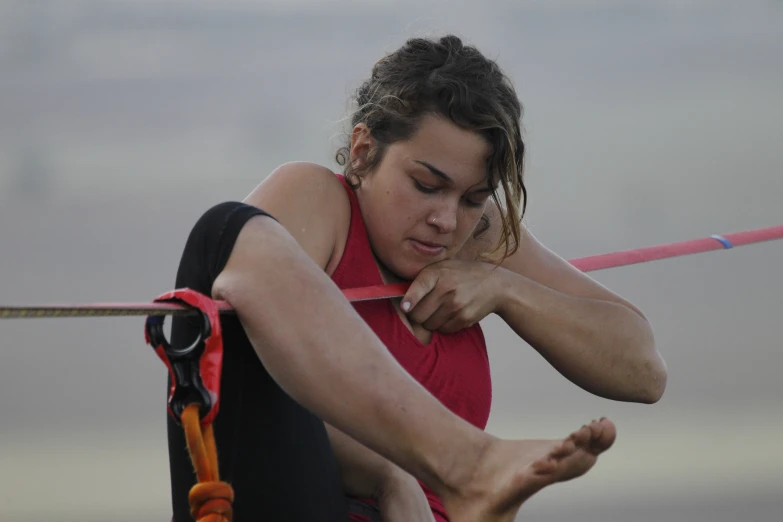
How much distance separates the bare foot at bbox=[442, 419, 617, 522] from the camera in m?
0.68

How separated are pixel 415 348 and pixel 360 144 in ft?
0.55

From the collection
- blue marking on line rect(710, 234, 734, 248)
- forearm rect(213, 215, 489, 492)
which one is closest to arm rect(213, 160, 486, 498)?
forearm rect(213, 215, 489, 492)

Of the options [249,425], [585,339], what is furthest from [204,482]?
[585,339]

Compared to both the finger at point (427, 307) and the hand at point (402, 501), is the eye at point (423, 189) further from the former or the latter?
the hand at point (402, 501)

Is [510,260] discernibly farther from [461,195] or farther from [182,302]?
[182,302]

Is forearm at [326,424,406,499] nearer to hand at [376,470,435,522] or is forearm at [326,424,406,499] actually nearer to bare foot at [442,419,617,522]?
hand at [376,470,435,522]

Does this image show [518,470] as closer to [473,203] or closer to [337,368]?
[337,368]

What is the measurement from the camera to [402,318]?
99 cm

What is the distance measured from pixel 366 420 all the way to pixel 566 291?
41 cm

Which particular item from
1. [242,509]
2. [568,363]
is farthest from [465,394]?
[242,509]

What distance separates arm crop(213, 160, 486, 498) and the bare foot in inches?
0.6

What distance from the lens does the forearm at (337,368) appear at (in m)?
0.72

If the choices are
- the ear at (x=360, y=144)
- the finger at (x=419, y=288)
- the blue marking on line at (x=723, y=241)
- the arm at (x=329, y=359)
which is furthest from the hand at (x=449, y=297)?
the blue marking on line at (x=723, y=241)

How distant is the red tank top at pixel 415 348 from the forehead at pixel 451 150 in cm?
8
